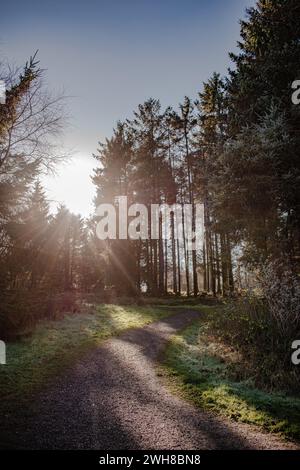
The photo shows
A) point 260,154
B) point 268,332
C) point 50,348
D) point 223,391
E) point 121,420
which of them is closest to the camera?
point 121,420

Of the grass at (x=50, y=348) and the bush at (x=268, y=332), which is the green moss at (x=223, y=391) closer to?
the bush at (x=268, y=332)

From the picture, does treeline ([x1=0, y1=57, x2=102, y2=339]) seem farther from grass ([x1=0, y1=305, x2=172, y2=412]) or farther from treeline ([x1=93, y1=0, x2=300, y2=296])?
treeline ([x1=93, y1=0, x2=300, y2=296])

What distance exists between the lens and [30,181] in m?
12.5

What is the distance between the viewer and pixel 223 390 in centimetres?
677

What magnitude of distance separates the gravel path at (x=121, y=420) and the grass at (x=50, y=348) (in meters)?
0.50

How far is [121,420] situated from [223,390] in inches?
100

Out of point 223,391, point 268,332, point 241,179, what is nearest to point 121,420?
point 223,391

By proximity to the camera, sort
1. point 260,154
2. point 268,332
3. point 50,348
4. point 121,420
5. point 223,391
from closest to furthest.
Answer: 1. point 121,420
2. point 223,391
3. point 268,332
4. point 50,348
5. point 260,154

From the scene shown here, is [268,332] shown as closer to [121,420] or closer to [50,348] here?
[121,420]

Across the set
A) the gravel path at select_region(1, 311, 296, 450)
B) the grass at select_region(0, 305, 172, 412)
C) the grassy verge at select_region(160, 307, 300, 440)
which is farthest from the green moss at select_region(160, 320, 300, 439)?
the grass at select_region(0, 305, 172, 412)

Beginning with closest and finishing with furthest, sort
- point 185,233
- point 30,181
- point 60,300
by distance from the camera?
point 30,181, point 60,300, point 185,233

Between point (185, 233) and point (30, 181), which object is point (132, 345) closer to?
point (30, 181)

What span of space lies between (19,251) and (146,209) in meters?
19.1
